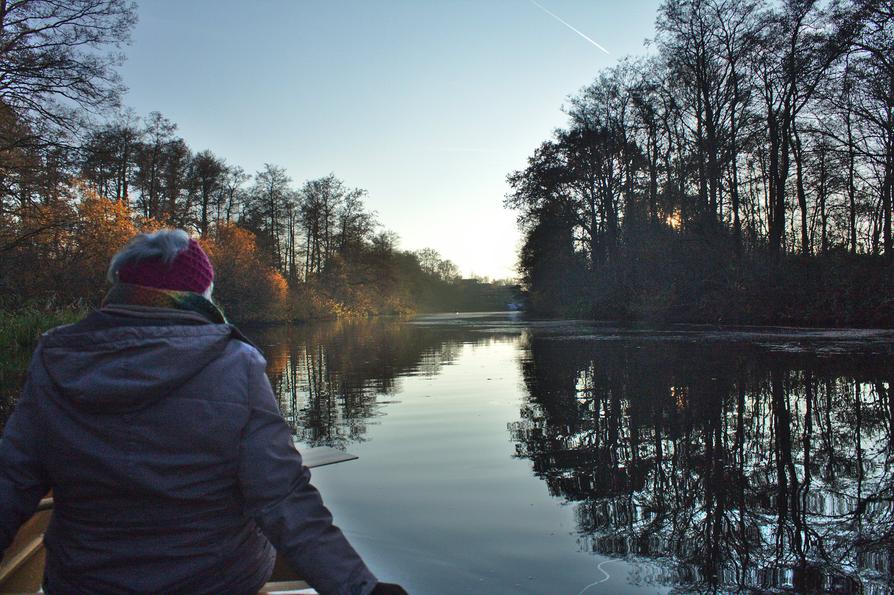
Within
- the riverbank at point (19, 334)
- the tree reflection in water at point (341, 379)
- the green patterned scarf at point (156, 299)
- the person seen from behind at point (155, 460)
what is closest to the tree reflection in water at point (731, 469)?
the tree reflection in water at point (341, 379)

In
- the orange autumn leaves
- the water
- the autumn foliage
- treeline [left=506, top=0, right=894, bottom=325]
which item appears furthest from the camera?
the autumn foliage

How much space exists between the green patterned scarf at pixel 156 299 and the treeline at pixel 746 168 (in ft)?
64.8

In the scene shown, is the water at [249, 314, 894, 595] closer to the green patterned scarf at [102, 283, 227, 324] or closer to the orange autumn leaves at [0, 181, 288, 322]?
the green patterned scarf at [102, 283, 227, 324]

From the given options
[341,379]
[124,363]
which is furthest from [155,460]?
[341,379]

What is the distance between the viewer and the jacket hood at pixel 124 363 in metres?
1.39

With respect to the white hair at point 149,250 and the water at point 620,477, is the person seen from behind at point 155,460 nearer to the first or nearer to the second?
the white hair at point 149,250

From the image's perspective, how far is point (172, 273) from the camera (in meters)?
1.63

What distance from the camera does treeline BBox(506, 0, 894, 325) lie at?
60.7ft

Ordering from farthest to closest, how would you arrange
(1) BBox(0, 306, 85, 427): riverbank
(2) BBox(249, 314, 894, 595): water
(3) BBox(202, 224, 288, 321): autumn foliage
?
(3) BBox(202, 224, 288, 321): autumn foliage
(1) BBox(0, 306, 85, 427): riverbank
(2) BBox(249, 314, 894, 595): water

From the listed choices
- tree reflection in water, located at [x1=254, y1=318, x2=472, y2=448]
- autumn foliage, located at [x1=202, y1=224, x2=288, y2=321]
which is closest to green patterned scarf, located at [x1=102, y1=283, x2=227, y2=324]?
tree reflection in water, located at [x1=254, y1=318, x2=472, y2=448]

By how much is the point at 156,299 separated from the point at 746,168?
1105 inches

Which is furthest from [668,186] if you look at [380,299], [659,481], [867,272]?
[380,299]

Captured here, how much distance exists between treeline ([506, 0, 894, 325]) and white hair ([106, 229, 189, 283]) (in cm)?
1978

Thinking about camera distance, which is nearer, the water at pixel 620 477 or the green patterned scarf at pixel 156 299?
the green patterned scarf at pixel 156 299
